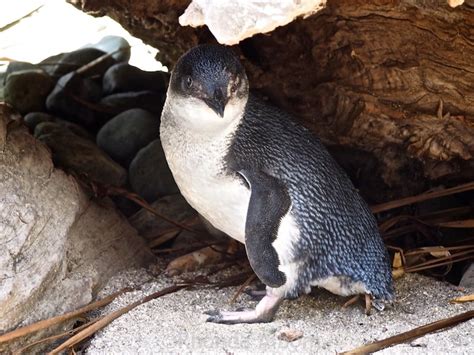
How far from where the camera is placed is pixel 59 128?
2.43m

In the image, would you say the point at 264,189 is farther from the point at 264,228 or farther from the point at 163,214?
the point at 163,214

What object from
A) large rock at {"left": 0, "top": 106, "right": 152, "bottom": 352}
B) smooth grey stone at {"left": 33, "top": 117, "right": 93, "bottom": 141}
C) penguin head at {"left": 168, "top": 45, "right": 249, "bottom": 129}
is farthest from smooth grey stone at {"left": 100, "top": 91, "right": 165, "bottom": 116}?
penguin head at {"left": 168, "top": 45, "right": 249, "bottom": 129}

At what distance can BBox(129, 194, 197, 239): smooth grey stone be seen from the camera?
230 centimetres

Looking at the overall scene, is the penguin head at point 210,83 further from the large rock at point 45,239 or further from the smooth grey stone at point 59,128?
the smooth grey stone at point 59,128

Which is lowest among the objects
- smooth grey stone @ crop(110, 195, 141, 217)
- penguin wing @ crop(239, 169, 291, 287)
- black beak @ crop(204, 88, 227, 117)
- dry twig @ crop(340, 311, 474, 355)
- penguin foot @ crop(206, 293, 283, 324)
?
smooth grey stone @ crop(110, 195, 141, 217)

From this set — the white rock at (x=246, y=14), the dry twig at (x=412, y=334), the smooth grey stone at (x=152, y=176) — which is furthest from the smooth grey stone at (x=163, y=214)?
the white rock at (x=246, y=14)

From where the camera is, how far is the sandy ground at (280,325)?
5.29 feet

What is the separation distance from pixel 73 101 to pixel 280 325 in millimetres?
1351

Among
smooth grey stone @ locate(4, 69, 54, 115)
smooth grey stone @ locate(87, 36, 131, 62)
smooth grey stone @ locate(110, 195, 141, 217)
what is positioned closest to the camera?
smooth grey stone @ locate(110, 195, 141, 217)

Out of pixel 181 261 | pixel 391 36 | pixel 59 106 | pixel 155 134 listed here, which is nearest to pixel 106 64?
pixel 59 106

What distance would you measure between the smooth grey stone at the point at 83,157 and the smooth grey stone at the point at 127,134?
0.15 m

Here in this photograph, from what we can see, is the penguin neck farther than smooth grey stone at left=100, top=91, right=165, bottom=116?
No

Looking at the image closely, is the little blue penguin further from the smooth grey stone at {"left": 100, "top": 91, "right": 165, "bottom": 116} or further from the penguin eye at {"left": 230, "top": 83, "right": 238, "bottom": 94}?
the smooth grey stone at {"left": 100, "top": 91, "right": 165, "bottom": 116}

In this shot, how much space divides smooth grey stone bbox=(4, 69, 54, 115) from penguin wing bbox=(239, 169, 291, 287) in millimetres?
1252
